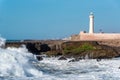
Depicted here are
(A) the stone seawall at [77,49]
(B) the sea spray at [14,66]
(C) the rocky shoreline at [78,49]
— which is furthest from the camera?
(A) the stone seawall at [77,49]

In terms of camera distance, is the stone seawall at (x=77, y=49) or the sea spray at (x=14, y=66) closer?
the sea spray at (x=14, y=66)

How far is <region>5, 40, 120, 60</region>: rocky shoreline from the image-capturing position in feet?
87.2

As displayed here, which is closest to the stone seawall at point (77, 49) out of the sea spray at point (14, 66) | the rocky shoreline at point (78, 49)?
the rocky shoreline at point (78, 49)

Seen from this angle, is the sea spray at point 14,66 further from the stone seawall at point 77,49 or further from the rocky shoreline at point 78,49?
the stone seawall at point 77,49

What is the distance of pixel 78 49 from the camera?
31.8m

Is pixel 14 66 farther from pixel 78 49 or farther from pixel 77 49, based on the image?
pixel 78 49

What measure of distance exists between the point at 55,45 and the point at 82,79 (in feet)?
91.0

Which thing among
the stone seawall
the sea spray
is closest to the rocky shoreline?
the stone seawall

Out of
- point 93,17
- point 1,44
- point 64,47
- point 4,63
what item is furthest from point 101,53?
point 93,17

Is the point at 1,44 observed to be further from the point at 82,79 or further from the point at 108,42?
the point at 108,42

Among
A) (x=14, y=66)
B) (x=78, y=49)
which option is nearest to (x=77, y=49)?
(x=78, y=49)

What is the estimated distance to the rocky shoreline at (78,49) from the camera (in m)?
26.6

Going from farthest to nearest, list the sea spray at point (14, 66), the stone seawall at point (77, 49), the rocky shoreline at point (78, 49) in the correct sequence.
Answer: the stone seawall at point (77, 49), the rocky shoreline at point (78, 49), the sea spray at point (14, 66)

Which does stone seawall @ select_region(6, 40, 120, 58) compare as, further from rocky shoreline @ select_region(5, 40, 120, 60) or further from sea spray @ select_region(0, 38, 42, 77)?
sea spray @ select_region(0, 38, 42, 77)
